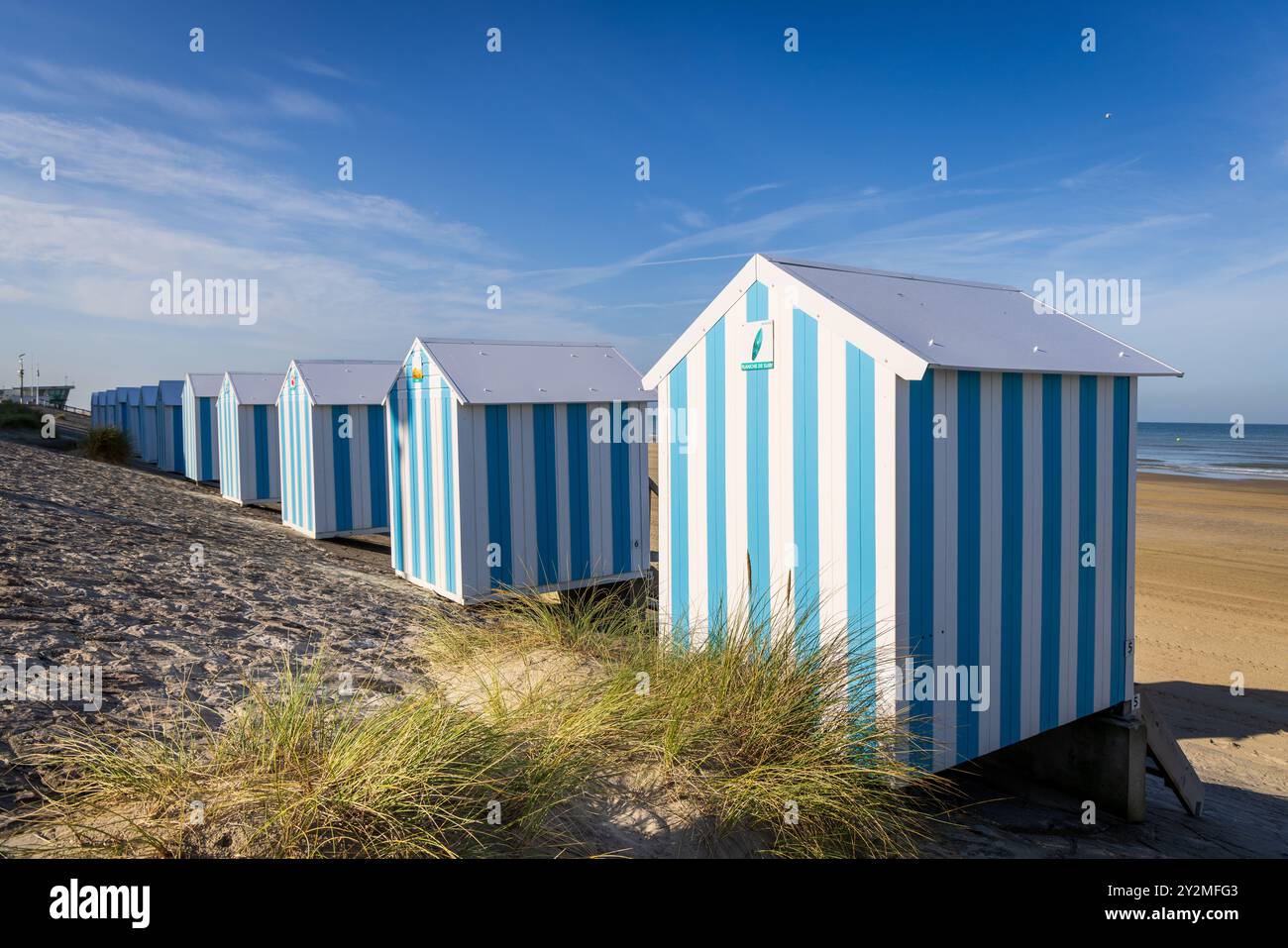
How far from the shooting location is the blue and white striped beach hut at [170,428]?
86.3 ft

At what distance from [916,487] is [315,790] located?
3.31 metres

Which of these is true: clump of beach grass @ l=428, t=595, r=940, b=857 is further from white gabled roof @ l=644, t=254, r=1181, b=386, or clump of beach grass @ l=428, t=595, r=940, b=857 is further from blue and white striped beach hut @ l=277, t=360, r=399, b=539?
blue and white striped beach hut @ l=277, t=360, r=399, b=539

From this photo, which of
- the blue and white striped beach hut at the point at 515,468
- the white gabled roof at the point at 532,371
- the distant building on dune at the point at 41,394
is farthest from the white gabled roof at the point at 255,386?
the distant building on dune at the point at 41,394

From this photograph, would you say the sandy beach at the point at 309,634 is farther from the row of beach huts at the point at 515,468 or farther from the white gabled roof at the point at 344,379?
the white gabled roof at the point at 344,379

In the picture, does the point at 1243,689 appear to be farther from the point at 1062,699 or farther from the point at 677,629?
the point at 677,629

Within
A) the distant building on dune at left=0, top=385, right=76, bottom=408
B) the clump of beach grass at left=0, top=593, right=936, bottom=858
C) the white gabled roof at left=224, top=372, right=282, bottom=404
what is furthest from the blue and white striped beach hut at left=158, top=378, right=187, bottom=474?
the distant building on dune at left=0, top=385, right=76, bottom=408

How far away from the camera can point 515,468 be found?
31.8ft

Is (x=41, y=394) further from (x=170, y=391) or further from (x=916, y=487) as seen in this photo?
(x=916, y=487)

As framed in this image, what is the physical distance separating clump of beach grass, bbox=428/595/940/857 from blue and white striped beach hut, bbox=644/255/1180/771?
255mm

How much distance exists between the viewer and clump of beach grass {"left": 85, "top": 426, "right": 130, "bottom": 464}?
24891mm
